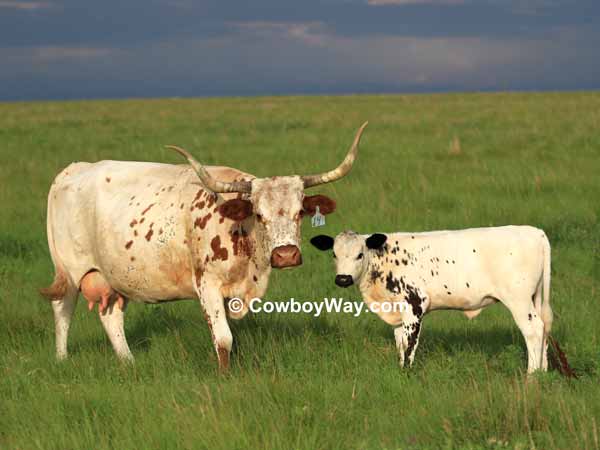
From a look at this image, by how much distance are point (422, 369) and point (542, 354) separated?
35.3 inches

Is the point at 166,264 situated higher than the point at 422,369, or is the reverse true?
the point at 166,264

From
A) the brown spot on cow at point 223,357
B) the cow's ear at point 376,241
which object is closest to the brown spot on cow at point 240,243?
the brown spot on cow at point 223,357

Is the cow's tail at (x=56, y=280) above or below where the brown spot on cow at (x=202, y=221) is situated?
below

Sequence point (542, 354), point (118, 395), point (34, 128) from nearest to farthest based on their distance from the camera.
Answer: point (118, 395)
point (542, 354)
point (34, 128)

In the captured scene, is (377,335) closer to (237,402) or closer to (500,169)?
(237,402)

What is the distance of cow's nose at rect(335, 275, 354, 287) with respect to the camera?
5.59m

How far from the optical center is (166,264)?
20.4ft

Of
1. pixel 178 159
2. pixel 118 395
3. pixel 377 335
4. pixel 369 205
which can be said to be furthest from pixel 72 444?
pixel 178 159

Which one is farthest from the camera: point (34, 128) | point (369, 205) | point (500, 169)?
point (34, 128)

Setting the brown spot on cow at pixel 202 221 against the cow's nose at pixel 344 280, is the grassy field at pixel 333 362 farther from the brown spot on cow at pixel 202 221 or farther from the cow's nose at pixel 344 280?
the brown spot on cow at pixel 202 221

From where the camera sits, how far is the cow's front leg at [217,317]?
19.1ft

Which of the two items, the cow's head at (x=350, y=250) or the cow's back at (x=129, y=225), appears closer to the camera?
the cow's head at (x=350, y=250)

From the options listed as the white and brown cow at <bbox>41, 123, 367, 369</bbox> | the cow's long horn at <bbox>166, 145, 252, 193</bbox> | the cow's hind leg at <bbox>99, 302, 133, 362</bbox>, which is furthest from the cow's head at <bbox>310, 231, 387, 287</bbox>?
the cow's hind leg at <bbox>99, 302, 133, 362</bbox>

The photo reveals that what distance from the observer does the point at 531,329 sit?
18.5 feet
